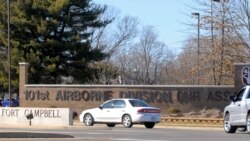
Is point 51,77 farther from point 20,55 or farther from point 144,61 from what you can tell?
point 144,61

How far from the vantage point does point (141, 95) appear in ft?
159

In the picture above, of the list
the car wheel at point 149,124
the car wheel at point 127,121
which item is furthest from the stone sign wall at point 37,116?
the car wheel at point 149,124

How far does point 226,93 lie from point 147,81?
47.6 meters

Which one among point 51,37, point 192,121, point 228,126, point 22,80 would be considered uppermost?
point 51,37

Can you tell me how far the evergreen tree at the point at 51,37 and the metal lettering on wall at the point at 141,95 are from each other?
9832 millimetres

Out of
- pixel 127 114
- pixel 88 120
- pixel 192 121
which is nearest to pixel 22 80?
pixel 192 121

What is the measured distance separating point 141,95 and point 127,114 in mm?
15168

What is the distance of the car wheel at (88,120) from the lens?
35.5 m

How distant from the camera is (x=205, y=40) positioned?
2019 inches

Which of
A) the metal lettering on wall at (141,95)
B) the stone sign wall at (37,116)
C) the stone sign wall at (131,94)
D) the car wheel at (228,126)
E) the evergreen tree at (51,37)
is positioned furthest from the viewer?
the evergreen tree at (51,37)

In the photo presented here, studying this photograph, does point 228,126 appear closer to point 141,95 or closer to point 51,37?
point 141,95

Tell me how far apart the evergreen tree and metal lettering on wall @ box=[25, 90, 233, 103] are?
9.83 meters

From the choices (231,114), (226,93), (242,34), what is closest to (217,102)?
(226,93)

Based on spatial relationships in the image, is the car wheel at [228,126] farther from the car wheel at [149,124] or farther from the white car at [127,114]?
the car wheel at [149,124]
